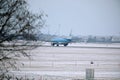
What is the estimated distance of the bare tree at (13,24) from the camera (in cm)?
1081

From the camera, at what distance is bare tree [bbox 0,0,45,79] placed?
10.8m

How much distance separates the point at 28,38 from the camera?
36.6 ft

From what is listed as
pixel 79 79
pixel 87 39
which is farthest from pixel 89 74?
pixel 87 39

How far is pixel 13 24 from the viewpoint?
11.0 meters

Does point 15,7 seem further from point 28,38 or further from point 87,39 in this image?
point 87,39

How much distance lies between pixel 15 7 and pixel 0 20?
2.16ft

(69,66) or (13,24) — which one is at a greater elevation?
(13,24)

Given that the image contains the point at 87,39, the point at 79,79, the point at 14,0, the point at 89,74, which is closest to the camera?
the point at 14,0

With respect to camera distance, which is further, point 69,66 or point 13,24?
point 69,66

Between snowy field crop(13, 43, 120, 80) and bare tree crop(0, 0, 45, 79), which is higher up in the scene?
bare tree crop(0, 0, 45, 79)

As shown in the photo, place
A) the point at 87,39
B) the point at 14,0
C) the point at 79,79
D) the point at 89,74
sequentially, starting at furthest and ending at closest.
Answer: the point at 87,39
the point at 79,79
the point at 89,74
the point at 14,0

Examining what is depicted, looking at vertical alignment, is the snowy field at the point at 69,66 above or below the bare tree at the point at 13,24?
below

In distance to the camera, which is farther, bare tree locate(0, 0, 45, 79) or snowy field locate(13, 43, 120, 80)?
snowy field locate(13, 43, 120, 80)

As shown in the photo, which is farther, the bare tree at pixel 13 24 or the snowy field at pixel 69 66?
the snowy field at pixel 69 66
